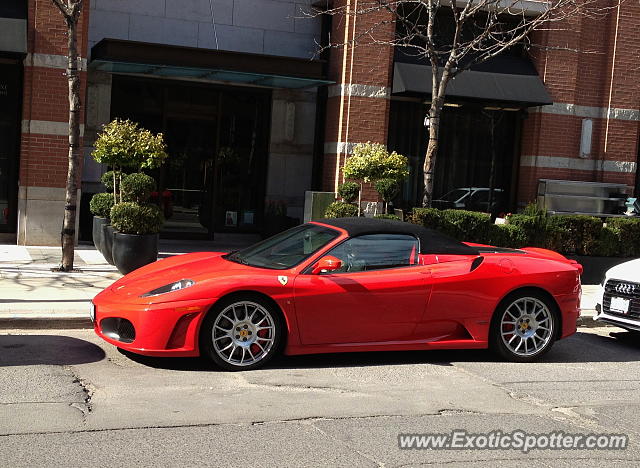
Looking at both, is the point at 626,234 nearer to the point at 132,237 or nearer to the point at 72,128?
the point at 132,237

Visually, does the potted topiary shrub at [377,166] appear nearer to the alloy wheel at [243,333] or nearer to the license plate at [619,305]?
the license plate at [619,305]

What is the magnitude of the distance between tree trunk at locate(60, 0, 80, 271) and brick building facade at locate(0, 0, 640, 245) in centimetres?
304

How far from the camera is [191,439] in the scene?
18.3ft

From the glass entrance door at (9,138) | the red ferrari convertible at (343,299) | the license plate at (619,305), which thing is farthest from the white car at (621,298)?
the glass entrance door at (9,138)

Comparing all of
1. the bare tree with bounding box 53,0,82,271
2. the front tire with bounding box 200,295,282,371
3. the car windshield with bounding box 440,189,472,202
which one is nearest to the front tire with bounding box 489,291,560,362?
the front tire with bounding box 200,295,282,371

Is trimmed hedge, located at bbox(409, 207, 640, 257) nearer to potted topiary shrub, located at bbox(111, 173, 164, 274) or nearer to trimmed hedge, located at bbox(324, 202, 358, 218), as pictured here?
trimmed hedge, located at bbox(324, 202, 358, 218)

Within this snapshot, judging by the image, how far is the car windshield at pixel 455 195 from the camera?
1889 cm

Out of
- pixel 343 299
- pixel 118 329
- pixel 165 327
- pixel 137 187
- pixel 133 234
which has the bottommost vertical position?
pixel 118 329

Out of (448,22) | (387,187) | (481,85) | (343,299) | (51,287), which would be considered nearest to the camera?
(343,299)

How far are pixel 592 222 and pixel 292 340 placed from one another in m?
8.65

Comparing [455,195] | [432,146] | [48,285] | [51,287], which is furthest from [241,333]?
[455,195]

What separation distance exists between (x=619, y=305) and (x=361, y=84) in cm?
846

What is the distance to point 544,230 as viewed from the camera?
14.4 m

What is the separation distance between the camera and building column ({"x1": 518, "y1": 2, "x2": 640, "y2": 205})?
61.2 ft
